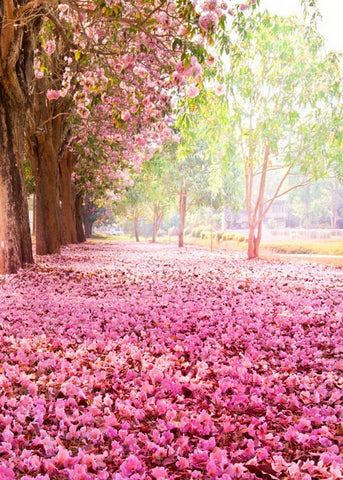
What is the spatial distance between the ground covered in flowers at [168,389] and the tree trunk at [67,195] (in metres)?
14.4

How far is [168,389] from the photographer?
12.2 ft

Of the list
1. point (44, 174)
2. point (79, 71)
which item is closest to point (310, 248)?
point (44, 174)

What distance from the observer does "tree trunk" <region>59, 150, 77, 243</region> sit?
21.2 meters

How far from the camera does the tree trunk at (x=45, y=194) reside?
1497 cm

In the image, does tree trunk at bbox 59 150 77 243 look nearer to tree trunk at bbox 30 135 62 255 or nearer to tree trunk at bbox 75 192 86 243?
tree trunk at bbox 75 192 86 243

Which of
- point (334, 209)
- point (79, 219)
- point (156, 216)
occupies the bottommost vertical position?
point (79, 219)

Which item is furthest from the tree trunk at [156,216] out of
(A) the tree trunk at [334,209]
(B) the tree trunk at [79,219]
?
Result: (A) the tree trunk at [334,209]

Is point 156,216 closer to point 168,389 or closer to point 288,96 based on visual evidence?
point 288,96

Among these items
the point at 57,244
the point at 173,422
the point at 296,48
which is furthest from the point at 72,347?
the point at 296,48

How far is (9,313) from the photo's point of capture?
6.32 metres

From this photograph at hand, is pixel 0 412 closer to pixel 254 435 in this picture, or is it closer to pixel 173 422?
pixel 173 422

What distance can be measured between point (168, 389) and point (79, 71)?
932 cm

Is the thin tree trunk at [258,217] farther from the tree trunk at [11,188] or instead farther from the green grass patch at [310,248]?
the tree trunk at [11,188]

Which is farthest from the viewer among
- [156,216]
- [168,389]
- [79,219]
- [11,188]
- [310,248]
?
[156,216]
